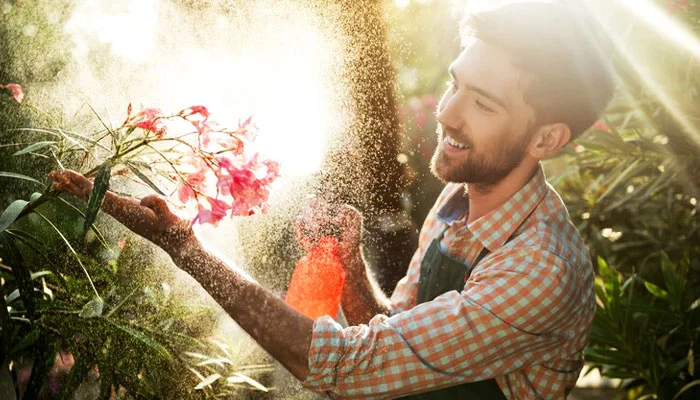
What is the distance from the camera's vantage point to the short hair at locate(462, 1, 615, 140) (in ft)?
5.30

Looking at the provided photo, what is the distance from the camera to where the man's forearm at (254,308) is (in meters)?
1.30

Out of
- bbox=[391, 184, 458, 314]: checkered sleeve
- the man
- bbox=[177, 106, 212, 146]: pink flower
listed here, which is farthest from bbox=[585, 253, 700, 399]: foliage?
bbox=[177, 106, 212, 146]: pink flower

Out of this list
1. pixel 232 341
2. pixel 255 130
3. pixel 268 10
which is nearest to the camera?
pixel 255 130

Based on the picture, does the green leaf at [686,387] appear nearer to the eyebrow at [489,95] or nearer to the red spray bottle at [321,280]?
the red spray bottle at [321,280]

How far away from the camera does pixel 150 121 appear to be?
132 centimetres

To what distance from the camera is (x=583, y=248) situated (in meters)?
1.66

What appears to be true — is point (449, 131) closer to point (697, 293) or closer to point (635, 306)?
point (635, 306)

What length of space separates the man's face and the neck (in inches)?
2.9

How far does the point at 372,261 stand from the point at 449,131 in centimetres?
177

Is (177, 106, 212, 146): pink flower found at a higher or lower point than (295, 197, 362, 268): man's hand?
lower

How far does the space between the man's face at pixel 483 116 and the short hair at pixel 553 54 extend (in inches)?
1.1

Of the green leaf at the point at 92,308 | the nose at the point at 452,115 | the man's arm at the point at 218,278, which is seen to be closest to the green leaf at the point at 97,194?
the man's arm at the point at 218,278

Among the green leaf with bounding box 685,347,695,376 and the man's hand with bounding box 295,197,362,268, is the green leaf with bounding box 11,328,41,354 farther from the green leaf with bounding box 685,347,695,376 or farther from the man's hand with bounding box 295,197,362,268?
the green leaf with bounding box 685,347,695,376

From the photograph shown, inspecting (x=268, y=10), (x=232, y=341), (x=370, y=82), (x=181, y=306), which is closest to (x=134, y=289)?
(x=181, y=306)
